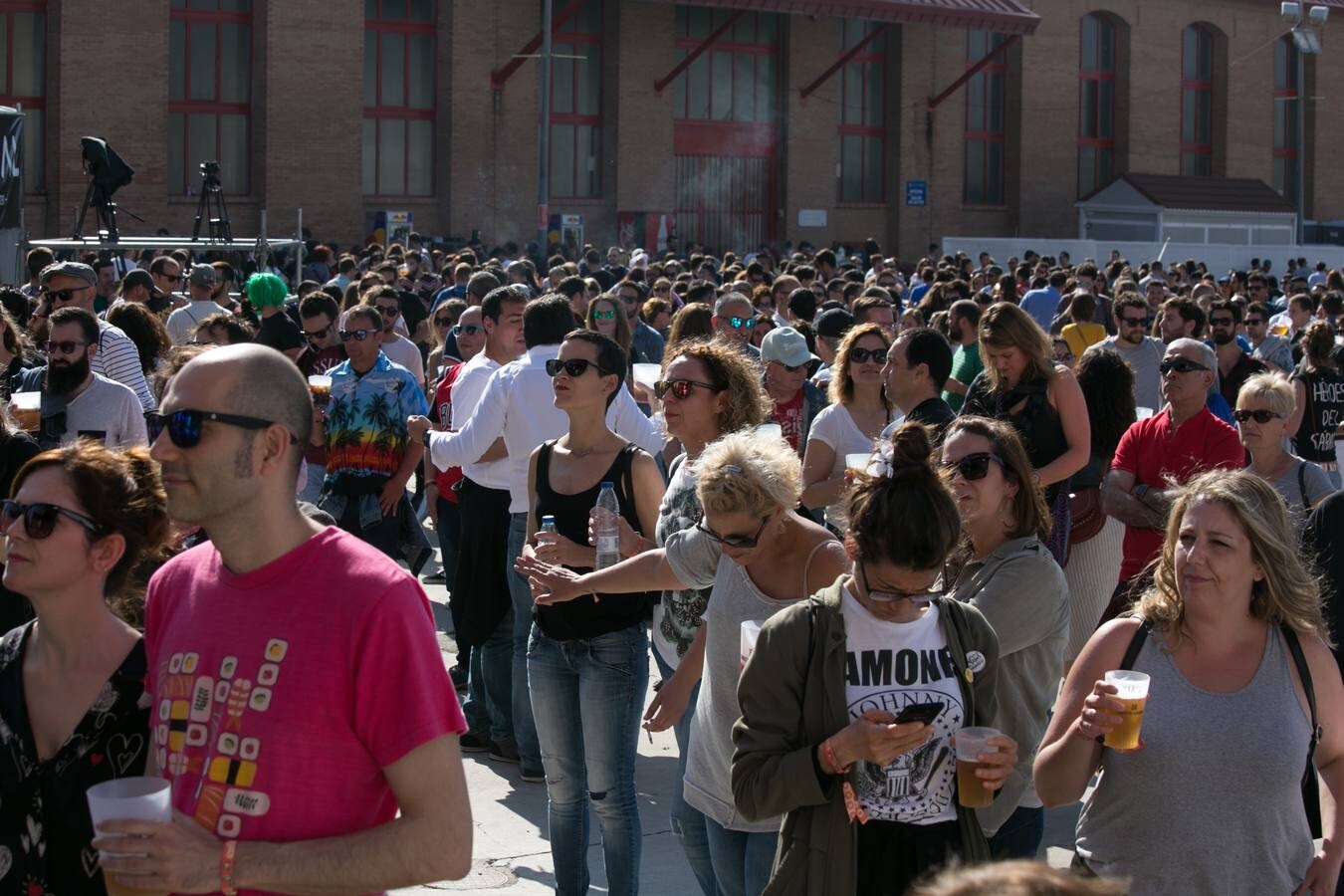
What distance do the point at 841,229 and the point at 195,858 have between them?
120 feet

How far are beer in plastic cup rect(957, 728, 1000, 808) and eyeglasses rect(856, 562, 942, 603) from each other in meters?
0.28

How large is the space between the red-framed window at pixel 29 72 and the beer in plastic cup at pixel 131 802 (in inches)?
1133

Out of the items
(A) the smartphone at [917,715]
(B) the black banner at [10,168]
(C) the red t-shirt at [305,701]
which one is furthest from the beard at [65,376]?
(B) the black banner at [10,168]

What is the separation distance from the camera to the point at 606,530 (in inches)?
201

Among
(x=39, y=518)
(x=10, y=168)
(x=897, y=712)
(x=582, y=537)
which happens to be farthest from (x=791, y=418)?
(x=10, y=168)

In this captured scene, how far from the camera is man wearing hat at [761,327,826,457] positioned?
8.06 metres

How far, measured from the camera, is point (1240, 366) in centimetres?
1036

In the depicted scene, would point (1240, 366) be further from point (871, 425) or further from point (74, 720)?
point (74, 720)

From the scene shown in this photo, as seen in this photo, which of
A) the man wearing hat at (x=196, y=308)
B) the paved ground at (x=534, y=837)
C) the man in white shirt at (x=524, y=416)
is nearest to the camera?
the paved ground at (x=534, y=837)

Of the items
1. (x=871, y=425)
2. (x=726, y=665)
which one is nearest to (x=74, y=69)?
(x=871, y=425)

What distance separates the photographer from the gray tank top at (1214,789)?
347 cm

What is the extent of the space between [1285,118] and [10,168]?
39.6m

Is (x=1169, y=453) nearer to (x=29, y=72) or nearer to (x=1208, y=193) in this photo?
(x=29, y=72)

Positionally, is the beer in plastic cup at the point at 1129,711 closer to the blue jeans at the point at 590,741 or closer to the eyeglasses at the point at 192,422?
the eyeglasses at the point at 192,422
